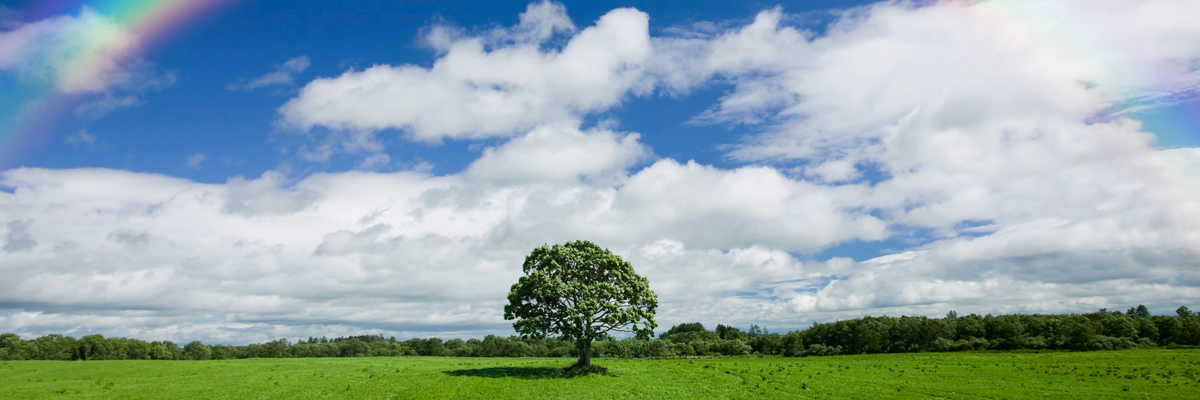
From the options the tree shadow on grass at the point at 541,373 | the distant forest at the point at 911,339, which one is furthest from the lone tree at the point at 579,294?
the distant forest at the point at 911,339

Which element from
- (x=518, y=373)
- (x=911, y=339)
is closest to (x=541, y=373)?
(x=518, y=373)

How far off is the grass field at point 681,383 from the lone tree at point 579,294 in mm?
5181

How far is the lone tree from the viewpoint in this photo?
56.6 m

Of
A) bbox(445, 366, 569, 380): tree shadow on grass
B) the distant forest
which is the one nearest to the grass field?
bbox(445, 366, 569, 380): tree shadow on grass

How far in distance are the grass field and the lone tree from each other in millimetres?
5181

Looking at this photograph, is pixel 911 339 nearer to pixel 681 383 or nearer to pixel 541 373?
pixel 681 383

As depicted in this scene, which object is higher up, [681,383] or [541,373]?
[541,373]

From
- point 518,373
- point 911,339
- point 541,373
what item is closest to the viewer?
point 541,373

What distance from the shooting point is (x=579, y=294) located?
2259 inches

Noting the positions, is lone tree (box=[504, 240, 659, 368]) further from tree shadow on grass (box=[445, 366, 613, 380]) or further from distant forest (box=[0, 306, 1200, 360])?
distant forest (box=[0, 306, 1200, 360])

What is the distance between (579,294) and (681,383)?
14293 millimetres

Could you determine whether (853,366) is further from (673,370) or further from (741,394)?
(741,394)

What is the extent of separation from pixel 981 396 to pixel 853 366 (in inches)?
982

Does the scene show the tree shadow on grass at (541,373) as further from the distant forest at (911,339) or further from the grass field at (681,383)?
the distant forest at (911,339)
